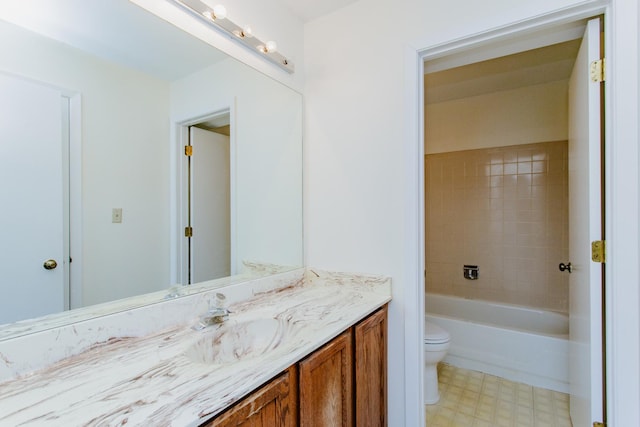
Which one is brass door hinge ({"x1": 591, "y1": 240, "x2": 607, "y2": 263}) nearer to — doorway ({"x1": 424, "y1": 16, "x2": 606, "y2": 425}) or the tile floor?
doorway ({"x1": 424, "y1": 16, "x2": 606, "y2": 425})

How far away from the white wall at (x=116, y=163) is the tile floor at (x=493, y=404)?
184 centimetres

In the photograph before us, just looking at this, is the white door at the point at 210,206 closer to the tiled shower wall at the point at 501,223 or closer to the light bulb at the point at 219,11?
the light bulb at the point at 219,11

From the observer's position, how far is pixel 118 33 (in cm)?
108

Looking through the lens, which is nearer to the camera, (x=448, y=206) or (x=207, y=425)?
(x=207, y=425)

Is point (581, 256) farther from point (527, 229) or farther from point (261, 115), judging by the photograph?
point (261, 115)

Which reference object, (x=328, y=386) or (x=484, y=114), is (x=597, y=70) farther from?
(x=484, y=114)

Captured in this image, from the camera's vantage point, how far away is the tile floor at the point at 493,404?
6.00ft

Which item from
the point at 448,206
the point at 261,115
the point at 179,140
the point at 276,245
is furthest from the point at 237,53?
the point at 448,206

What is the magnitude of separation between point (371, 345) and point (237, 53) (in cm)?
151

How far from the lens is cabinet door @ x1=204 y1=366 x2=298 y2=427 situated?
722mm

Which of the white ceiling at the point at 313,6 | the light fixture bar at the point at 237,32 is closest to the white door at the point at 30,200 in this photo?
the light fixture bar at the point at 237,32

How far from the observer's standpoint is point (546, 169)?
2680 millimetres

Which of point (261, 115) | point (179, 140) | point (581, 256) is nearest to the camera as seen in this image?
point (179, 140)

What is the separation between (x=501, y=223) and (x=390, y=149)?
1.94 metres
